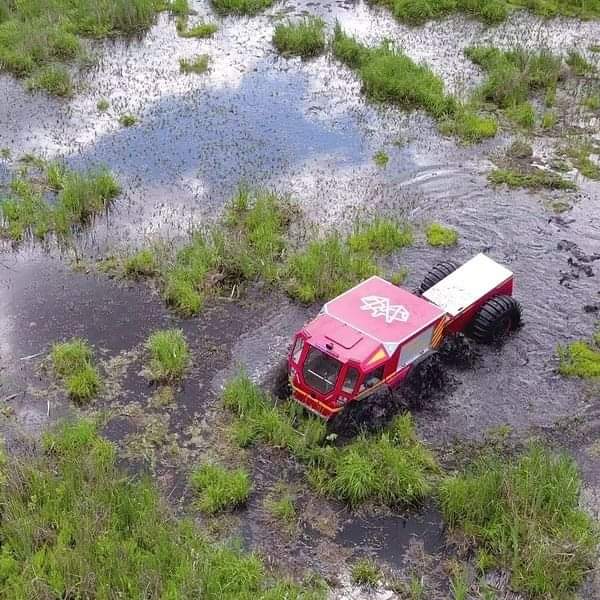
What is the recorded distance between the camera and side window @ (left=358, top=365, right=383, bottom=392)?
12.0 m

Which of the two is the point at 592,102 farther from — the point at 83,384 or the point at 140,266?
the point at 83,384

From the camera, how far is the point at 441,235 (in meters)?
16.5

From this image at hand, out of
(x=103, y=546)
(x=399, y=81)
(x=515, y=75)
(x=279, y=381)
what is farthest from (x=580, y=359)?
(x=399, y=81)

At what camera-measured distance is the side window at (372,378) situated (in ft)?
39.3

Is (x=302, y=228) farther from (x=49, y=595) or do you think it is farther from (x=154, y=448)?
(x=49, y=595)

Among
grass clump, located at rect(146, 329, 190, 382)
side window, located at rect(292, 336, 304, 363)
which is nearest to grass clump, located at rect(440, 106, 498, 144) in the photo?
side window, located at rect(292, 336, 304, 363)

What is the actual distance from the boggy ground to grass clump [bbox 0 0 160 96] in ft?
2.02

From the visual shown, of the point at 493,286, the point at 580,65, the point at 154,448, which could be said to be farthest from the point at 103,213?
the point at 580,65

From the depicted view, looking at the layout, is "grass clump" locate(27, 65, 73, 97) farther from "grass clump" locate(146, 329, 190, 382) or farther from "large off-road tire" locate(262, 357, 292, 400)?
"large off-road tire" locate(262, 357, 292, 400)

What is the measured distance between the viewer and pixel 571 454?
39.9 feet

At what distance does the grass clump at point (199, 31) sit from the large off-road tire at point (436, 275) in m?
13.2

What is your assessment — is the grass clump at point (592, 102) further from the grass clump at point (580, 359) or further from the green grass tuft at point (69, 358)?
the green grass tuft at point (69, 358)

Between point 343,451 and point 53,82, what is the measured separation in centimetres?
1434

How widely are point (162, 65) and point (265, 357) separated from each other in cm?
1215
